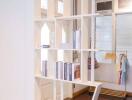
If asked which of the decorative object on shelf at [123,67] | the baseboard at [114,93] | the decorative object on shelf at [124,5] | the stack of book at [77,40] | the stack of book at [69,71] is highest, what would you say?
the decorative object on shelf at [124,5]

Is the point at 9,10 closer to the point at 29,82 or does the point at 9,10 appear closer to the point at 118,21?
the point at 29,82

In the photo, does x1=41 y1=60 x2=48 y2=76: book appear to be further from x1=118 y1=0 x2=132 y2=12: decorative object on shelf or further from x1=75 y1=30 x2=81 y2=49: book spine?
x1=118 y1=0 x2=132 y2=12: decorative object on shelf

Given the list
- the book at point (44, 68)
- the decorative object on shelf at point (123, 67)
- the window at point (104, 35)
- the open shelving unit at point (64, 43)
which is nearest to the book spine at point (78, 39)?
the open shelving unit at point (64, 43)

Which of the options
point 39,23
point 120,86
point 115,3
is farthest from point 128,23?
point 39,23

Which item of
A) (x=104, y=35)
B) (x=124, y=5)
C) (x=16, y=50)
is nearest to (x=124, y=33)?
(x=104, y=35)

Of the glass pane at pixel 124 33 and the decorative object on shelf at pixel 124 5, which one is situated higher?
the decorative object on shelf at pixel 124 5

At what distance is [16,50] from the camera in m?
3.05

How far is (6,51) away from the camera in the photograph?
125 inches

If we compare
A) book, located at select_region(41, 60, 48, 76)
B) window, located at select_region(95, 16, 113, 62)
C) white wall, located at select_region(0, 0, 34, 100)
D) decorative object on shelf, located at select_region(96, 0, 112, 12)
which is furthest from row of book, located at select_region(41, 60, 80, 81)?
decorative object on shelf, located at select_region(96, 0, 112, 12)

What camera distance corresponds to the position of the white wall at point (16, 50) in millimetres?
2887

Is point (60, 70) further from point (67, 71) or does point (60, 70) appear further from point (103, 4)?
point (103, 4)

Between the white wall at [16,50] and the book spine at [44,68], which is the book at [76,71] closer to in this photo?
the book spine at [44,68]

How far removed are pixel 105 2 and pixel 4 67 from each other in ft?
11.2

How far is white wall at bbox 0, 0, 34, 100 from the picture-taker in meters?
2.89
